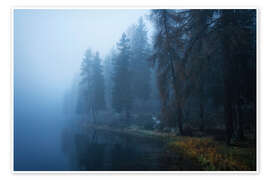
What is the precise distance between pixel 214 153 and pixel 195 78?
2.91 m

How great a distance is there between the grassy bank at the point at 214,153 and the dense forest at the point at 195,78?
218 millimetres

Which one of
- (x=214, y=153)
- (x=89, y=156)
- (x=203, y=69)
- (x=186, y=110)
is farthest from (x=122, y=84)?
(x=214, y=153)

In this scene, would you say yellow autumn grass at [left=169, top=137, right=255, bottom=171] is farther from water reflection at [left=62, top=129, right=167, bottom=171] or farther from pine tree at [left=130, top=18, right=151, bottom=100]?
pine tree at [left=130, top=18, right=151, bottom=100]

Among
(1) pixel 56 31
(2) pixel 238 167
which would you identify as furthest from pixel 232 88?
(1) pixel 56 31

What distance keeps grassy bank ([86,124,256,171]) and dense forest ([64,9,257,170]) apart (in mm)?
218

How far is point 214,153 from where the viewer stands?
16.7 ft

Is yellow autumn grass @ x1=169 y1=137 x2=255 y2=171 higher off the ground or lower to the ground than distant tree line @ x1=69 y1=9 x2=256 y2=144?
lower

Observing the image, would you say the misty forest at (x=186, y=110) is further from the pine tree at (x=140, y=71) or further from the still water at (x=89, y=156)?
the pine tree at (x=140, y=71)

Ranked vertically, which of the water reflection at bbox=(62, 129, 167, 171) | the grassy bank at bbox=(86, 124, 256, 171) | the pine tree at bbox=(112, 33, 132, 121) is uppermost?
the pine tree at bbox=(112, 33, 132, 121)

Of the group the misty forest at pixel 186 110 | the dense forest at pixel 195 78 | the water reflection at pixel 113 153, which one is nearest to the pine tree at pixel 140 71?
the dense forest at pixel 195 78

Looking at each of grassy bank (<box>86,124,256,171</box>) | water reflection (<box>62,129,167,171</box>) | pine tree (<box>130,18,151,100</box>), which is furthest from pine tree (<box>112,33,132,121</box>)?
grassy bank (<box>86,124,256,171</box>)

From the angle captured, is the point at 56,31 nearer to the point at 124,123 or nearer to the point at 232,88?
the point at 124,123

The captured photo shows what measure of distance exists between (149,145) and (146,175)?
197 centimetres

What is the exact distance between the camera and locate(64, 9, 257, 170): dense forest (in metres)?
5.53
